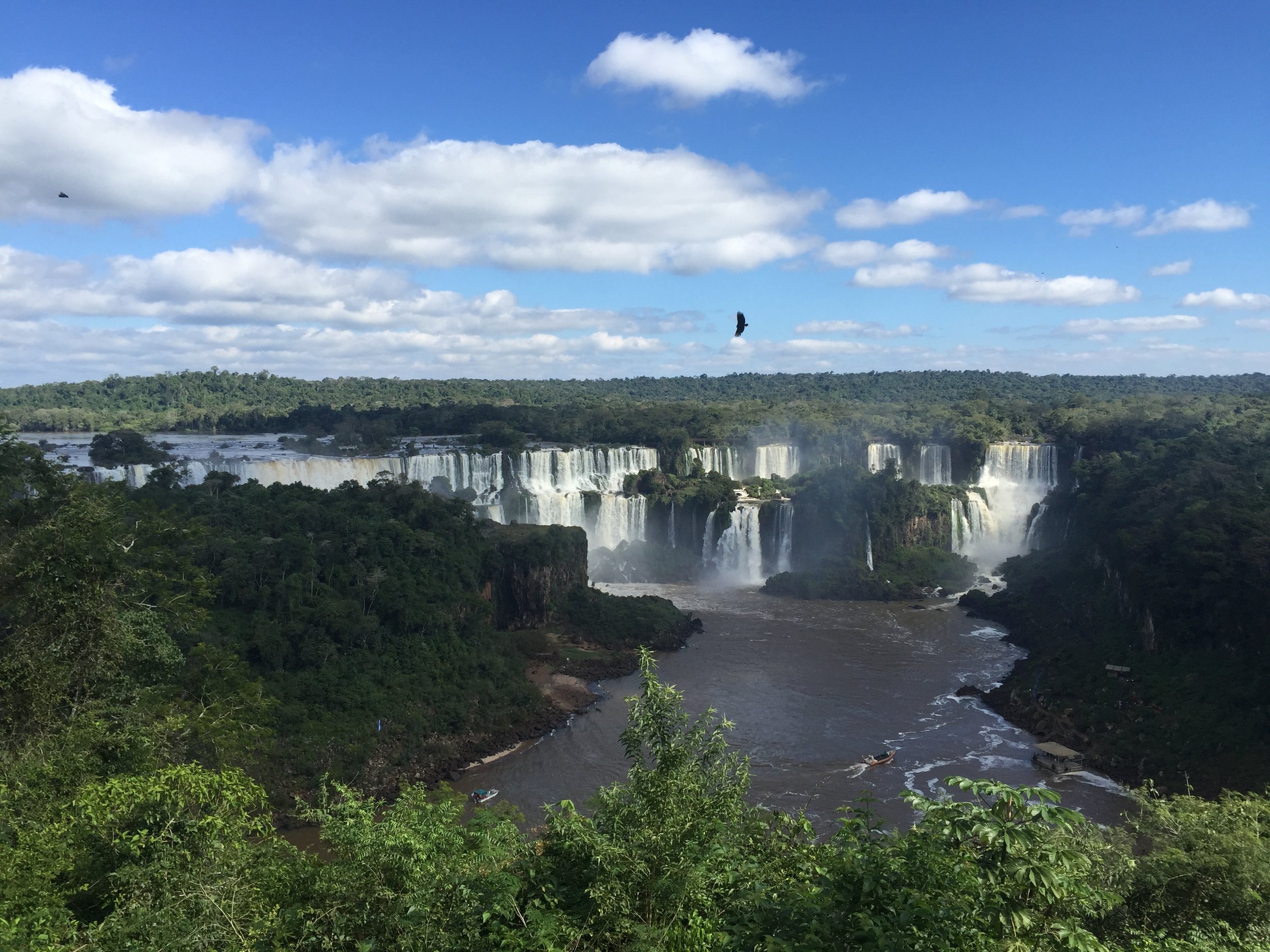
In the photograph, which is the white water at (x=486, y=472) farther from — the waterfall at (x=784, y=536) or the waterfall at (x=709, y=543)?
the waterfall at (x=784, y=536)

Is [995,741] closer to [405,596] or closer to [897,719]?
[897,719]

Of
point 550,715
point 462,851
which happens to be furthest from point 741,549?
point 462,851

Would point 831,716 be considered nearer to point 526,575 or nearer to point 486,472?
point 526,575

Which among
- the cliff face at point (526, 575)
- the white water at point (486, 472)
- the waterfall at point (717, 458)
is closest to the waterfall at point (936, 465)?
the waterfall at point (717, 458)

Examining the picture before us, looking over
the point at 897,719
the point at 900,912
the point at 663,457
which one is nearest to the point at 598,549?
the point at 663,457

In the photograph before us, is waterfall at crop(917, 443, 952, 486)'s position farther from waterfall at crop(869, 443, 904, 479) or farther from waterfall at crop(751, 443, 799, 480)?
waterfall at crop(751, 443, 799, 480)

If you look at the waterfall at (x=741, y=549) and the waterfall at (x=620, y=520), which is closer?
the waterfall at (x=741, y=549)

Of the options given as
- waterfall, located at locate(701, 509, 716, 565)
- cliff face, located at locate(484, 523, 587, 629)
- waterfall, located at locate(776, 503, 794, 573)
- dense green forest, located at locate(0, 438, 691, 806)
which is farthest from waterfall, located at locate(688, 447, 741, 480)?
cliff face, located at locate(484, 523, 587, 629)
